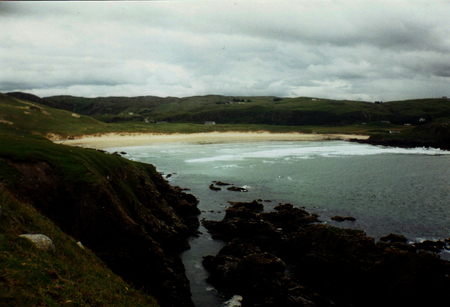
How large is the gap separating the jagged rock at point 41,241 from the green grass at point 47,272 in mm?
353

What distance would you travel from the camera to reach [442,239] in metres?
27.0

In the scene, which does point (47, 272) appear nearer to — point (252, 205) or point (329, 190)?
point (252, 205)

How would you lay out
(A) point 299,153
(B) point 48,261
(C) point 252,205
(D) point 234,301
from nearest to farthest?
(B) point 48,261 < (D) point 234,301 < (C) point 252,205 < (A) point 299,153

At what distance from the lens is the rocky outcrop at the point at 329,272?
55.6 ft

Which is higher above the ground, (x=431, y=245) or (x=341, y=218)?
(x=341, y=218)

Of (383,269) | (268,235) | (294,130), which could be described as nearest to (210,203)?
(268,235)

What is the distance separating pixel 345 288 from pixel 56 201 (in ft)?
62.5

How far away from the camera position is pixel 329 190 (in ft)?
150

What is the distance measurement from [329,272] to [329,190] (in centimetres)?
2717

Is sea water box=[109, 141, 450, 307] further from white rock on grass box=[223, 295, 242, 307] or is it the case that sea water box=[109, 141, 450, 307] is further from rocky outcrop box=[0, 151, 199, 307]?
rocky outcrop box=[0, 151, 199, 307]

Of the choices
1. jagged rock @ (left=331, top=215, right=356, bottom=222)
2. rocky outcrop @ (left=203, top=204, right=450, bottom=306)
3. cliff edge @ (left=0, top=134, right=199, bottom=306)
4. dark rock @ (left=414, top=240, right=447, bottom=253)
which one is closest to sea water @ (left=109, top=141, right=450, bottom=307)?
jagged rock @ (left=331, top=215, right=356, bottom=222)

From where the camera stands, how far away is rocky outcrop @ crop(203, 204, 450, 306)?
16953mm

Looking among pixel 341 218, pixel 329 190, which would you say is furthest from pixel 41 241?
pixel 329 190

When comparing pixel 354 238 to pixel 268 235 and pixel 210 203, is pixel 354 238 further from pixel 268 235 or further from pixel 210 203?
pixel 210 203
